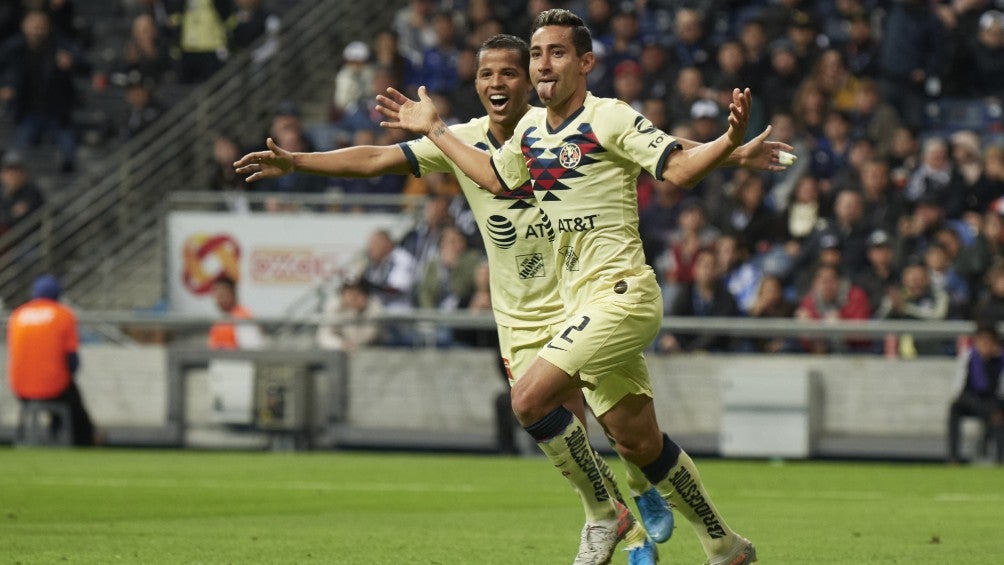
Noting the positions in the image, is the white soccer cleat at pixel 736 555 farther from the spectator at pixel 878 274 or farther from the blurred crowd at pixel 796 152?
the spectator at pixel 878 274

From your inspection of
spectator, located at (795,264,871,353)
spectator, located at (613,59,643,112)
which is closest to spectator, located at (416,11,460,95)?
spectator, located at (613,59,643,112)

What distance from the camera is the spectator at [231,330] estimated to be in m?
20.3

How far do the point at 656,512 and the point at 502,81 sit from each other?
2188 mm

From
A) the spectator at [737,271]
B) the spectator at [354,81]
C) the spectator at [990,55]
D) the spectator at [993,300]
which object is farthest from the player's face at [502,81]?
the spectator at [354,81]

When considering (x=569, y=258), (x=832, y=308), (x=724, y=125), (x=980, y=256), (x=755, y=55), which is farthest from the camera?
(x=755, y=55)

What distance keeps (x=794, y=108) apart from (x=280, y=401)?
6652mm

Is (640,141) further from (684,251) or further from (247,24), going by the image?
(247,24)

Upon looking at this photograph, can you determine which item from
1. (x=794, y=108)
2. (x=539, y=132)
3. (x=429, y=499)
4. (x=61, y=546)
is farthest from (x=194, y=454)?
(x=539, y=132)

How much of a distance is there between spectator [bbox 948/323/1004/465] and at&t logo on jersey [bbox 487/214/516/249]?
9.01 meters

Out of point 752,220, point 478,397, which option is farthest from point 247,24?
point 752,220

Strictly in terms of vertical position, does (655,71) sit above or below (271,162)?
above

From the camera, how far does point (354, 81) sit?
23.9 meters

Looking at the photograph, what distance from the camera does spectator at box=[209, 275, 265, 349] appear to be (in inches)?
800

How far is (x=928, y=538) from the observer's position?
416 inches
